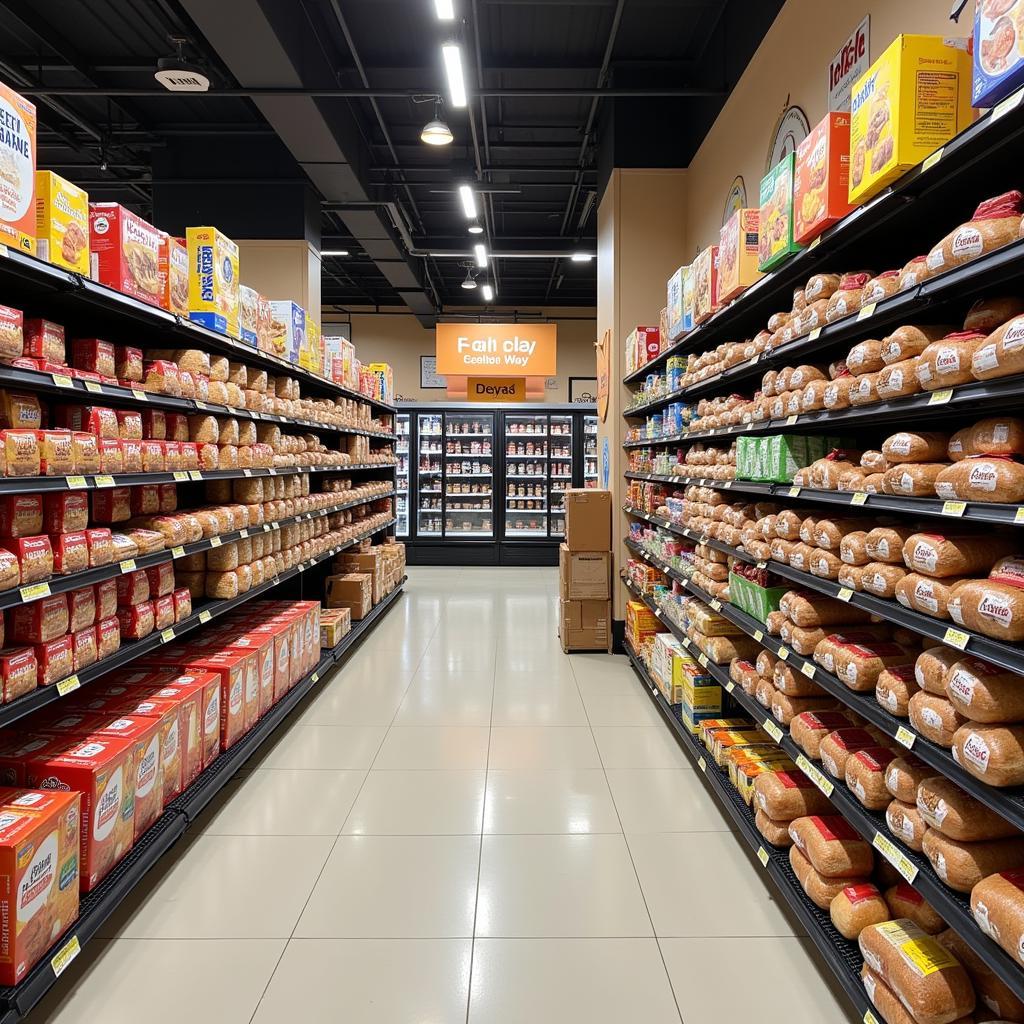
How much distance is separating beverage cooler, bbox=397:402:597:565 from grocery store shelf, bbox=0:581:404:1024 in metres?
6.90

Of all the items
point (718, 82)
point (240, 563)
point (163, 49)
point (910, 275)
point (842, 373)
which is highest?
point (163, 49)

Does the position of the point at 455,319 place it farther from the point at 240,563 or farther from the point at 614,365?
the point at 240,563

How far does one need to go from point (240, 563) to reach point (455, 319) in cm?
1153

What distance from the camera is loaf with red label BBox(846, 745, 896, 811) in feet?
6.43

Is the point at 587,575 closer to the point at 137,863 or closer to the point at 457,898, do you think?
the point at 457,898

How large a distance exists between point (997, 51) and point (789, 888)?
239 cm

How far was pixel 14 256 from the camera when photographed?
186cm

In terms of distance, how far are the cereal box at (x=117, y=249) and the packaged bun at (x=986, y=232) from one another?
2.67 meters

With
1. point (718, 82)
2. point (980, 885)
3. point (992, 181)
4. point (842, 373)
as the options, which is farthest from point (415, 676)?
point (718, 82)

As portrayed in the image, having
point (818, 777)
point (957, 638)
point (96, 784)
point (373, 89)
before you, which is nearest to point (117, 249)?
point (96, 784)

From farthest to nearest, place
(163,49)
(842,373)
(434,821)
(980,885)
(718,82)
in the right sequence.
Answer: (163,49) → (718,82) → (434,821) → (842,373) → (980,885)

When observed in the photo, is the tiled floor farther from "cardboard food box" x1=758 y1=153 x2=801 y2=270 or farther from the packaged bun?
"cardboard food box" x1=758 y1=153 x2=801 y2=270

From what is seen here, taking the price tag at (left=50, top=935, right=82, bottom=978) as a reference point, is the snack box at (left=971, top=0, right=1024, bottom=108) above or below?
above

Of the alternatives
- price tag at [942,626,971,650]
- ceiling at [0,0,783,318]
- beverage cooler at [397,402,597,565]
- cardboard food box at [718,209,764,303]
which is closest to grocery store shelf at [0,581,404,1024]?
price tag at [942,626,971,650]
